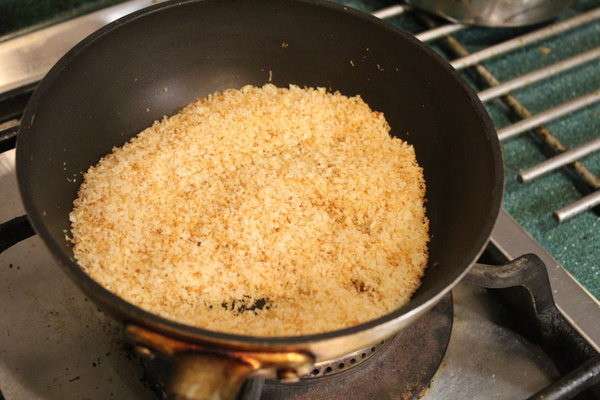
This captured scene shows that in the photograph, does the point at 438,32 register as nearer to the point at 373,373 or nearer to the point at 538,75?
the point at 538,75

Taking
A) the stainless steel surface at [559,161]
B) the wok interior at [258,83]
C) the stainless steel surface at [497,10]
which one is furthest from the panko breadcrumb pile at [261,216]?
the stainless steel surface at [497,10]

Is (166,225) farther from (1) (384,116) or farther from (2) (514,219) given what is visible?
(2) (514,219)

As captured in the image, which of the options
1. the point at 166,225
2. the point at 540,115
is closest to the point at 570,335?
the point at 540,115

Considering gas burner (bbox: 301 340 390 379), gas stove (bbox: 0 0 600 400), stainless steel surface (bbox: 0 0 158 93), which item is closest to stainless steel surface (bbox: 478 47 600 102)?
gas stove (bbox: 0 0 600 400)

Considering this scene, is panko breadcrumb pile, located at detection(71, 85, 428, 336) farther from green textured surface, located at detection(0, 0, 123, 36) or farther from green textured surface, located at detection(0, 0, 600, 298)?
green textured surface, located at detection(0, 0, 123, 36)

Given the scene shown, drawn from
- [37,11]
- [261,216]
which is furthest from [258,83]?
[37,11]
